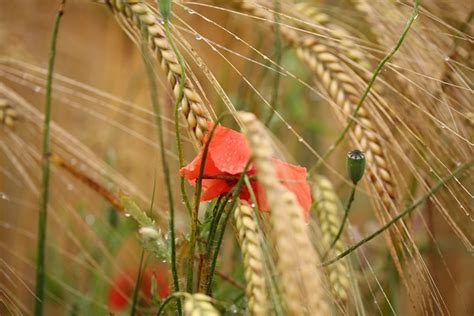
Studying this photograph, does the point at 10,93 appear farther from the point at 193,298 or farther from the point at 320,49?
the point at 193,298

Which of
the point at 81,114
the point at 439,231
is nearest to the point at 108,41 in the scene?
the point at 81,114

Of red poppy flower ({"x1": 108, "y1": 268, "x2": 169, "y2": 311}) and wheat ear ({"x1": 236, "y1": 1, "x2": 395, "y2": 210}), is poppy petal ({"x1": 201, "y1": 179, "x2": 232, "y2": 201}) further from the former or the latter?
red poppy flower ({"x1": 108, "y1": 268, "x2": 169, "y2": 311})

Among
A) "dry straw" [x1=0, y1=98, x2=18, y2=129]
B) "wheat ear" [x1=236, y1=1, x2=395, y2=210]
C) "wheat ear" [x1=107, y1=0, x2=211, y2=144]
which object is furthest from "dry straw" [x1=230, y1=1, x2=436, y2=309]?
"dry straw" [x1=0, y1=98, x2=18, y2=129]

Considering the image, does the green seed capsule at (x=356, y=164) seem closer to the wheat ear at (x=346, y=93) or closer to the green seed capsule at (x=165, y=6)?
the wheat ear at (x=346, y=93)

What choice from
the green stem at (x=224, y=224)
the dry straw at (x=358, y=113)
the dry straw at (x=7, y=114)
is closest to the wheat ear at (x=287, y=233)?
the green stem at (x=224, y=224)

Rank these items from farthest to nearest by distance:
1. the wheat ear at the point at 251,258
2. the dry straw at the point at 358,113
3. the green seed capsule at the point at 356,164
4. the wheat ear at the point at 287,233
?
the dry straw at the point at 358,113, the green seed capsule at the point at 356,164, the wheat ear at the point at 251,258, the wheat ear at the point at 287,233

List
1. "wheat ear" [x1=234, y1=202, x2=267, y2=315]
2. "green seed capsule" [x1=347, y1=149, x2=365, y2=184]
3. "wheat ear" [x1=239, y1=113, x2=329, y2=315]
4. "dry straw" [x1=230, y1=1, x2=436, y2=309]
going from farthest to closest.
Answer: "dry straw" [x1=230, y1=1, x2=436, y2=309] → "green seed capsule" [x1=347, y1=149, x2=365, y2=184] → "wheat ear" [x1=234, y1=202, x2=267, y2=315] → "wheat ear" [x1=239, y1=113, x2=329, y2=315]
